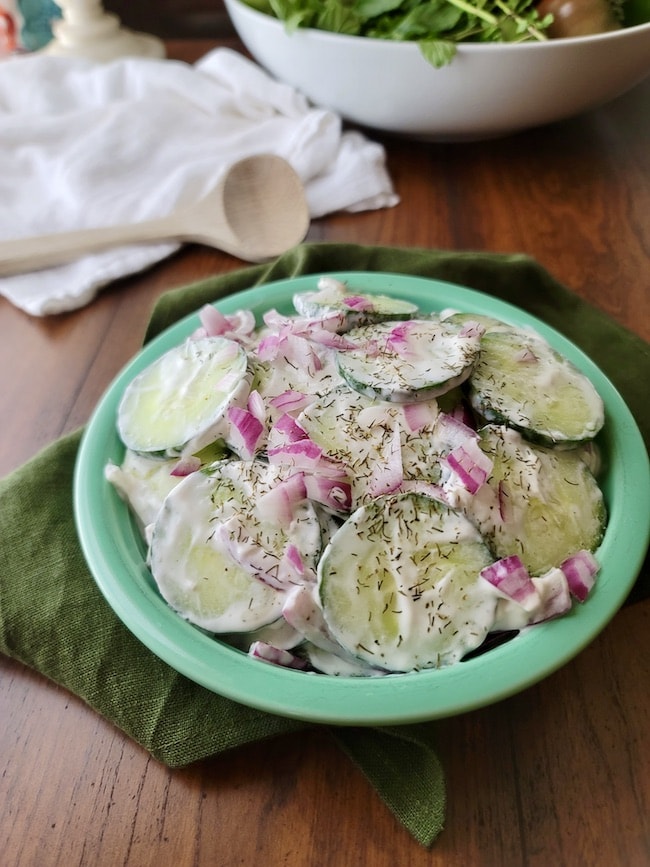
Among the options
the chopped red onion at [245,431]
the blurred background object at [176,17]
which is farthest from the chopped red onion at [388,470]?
the blurred background object at [176,17]

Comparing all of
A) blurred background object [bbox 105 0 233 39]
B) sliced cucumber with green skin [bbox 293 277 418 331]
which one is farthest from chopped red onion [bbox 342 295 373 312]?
blurred background object [bbox 105 0 233 39]

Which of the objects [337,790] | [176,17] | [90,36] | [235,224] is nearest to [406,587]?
[337,790]

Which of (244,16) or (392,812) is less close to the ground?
(244,16)

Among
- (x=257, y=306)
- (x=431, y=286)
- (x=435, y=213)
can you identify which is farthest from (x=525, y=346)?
(x=435, y=213)

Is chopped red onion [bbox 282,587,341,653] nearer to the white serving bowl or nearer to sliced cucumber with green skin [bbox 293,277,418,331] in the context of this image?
sliced cucumber with green skin [bbox 293,277,418,331]

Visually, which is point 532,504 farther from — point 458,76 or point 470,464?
point 458,76

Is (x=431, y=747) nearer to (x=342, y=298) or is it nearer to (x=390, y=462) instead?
(x=390, y=462)
